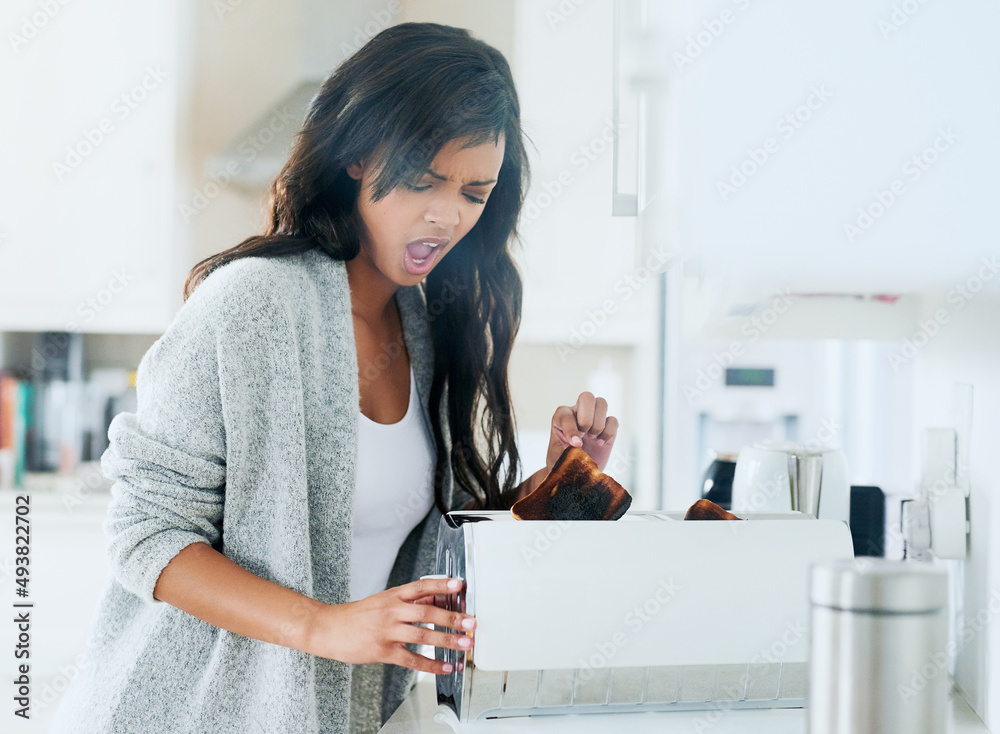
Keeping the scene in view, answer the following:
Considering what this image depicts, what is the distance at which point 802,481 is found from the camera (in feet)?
2.88

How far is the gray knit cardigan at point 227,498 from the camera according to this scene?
691 mm

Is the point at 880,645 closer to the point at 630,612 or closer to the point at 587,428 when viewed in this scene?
the point at 630,612

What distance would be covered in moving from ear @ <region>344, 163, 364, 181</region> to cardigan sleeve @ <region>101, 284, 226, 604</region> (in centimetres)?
23

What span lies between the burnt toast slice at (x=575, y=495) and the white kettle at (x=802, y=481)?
25 cm

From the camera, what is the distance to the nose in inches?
31.9

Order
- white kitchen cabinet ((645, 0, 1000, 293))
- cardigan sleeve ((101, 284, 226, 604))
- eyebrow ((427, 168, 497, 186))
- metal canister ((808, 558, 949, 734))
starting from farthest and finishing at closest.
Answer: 1. eyebrow ((427, 168, 497, 186))
2. cardigan sleeve ((101, 284, 226, 604))
3. white kitchen cabinet ((645, 0, 1000, 293))
4. metal canister ((808, 558, 949, 734))

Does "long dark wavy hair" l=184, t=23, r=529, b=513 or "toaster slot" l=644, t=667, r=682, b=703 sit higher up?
"long dark wavy hair" l=184, t=23, r=529, b=513

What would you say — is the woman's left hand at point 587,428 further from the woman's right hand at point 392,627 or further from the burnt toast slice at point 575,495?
the woman's right hand at point 392,627

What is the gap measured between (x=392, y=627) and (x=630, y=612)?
0.17 m

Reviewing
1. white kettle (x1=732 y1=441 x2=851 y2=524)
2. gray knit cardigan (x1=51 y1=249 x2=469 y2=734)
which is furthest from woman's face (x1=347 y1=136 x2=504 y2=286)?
white kettle (x1=732 y1=441 x2=851 y2=524)

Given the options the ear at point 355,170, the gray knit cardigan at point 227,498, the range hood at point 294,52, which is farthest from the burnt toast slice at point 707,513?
the range hood at point 294,52

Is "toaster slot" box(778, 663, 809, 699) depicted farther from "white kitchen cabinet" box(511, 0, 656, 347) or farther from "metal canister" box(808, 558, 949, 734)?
"white kitchen cabinet" box(511, 0, 656, 347)

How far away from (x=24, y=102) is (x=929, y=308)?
2076 mm

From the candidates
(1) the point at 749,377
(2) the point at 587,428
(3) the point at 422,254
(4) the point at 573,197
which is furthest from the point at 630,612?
(4) the point at 573,197
